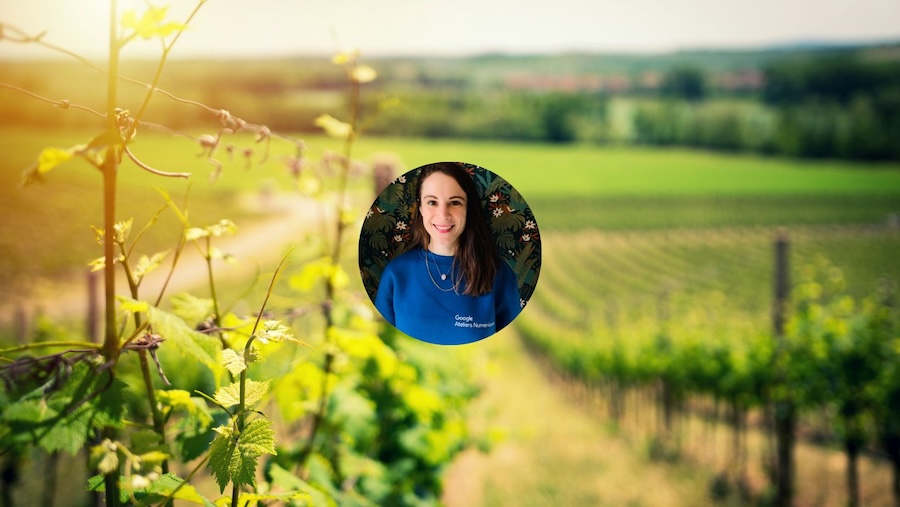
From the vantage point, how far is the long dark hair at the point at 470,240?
0.70 metres

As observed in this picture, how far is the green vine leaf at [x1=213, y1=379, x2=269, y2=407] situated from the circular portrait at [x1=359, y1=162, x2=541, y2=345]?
0.20m

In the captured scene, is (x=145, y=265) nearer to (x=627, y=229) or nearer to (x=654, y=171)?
(x=627, y=229)

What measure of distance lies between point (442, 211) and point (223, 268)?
127 feet

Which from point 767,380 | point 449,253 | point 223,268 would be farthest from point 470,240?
Result: point 223,268

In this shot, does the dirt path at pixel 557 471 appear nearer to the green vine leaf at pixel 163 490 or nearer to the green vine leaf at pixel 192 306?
the green vine leaf at pixel 192 306

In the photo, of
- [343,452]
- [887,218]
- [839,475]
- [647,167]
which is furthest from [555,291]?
[647,167]

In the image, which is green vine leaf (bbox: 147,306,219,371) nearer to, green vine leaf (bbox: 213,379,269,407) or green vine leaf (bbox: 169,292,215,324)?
green vine leaf (bbox: 213,379,269,407)

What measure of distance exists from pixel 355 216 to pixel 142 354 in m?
0.98

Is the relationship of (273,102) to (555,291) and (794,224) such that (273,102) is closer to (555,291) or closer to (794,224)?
(555,291)

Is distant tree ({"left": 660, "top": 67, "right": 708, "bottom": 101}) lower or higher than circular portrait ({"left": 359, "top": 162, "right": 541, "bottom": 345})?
higher

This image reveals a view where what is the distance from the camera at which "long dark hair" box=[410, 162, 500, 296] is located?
2.31 feet

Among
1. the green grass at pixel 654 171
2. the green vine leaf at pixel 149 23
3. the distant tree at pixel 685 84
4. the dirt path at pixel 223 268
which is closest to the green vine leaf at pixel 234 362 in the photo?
the green vine leaf at pixel 149 23

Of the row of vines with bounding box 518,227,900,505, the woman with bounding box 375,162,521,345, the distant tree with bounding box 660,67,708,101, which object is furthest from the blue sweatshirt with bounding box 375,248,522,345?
the distant tree with bounding box 660,67,708,101

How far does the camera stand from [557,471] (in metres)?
7.23
